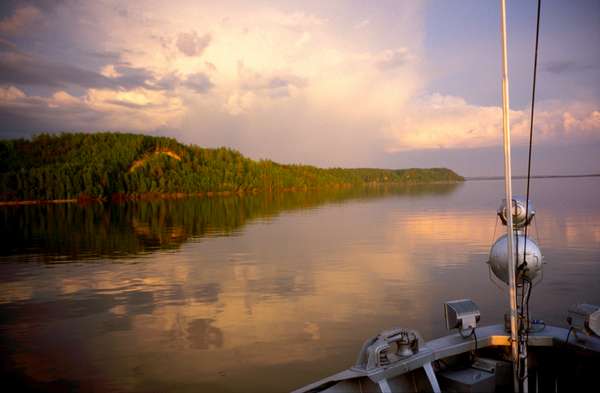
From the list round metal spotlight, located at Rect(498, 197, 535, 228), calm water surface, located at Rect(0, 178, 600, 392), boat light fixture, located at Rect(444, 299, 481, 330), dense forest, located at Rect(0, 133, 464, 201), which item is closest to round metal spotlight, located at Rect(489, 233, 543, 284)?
round metal spotlight, located at Rect(498, 197, 535, 228)

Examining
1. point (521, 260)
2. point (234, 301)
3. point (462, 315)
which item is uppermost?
point (521, 260)

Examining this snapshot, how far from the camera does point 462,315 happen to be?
602cm

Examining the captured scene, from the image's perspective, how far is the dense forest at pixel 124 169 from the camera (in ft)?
329

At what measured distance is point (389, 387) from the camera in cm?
534

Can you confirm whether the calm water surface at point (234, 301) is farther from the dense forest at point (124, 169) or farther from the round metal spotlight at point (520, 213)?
the dense forest at point (124, 169)

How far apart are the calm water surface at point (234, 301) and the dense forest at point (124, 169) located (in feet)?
273

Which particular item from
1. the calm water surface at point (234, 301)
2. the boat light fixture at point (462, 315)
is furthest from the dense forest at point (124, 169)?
the boat light fixture at point (462, 315)

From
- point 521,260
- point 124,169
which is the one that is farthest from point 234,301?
point 124,169

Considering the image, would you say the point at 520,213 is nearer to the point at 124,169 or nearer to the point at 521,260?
the point at 521,260

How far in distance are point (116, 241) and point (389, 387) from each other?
2392cm

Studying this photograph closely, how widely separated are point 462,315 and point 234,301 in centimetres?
760

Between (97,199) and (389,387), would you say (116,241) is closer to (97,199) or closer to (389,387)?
(389,387)

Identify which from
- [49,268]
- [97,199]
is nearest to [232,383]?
[49,268]

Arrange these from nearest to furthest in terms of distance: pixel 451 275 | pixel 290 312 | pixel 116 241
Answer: pixel 290 312
pixel 451 275
pixel 116 241
